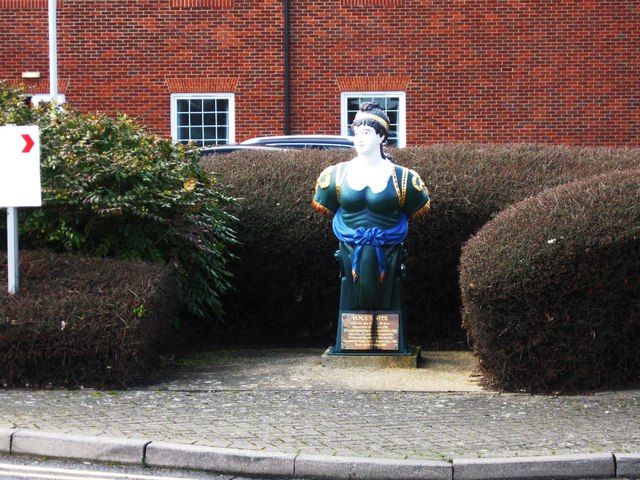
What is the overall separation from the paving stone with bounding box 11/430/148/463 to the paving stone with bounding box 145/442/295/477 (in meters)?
0.11

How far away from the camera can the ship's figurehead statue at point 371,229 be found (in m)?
9.35

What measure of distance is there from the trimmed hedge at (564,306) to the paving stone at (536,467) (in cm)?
197

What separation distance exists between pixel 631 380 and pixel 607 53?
14.9 m

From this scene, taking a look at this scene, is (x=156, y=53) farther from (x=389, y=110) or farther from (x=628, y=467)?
(x=628, y=467)

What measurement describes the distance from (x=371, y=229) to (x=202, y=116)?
13.8 metres

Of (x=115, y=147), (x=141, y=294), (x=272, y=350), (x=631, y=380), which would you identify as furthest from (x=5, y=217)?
(x=631, y=380)

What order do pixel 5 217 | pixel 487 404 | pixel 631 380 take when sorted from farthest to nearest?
pixel 5 217 → pixel 631 380 → pixel 487 404

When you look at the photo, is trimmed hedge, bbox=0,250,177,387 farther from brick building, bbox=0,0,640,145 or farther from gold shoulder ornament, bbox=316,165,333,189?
brick building, bbox=0,0,640,145

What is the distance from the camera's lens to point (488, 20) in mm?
22078

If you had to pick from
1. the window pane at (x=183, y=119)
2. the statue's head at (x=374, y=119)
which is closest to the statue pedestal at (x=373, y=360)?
the statue's head at (x=374, y=119)

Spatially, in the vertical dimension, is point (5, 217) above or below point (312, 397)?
above

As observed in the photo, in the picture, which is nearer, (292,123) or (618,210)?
(618,210)

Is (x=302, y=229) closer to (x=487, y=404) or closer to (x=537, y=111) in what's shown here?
(x=487, y=404)

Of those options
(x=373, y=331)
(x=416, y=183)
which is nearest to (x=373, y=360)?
(x=373, y=331)
